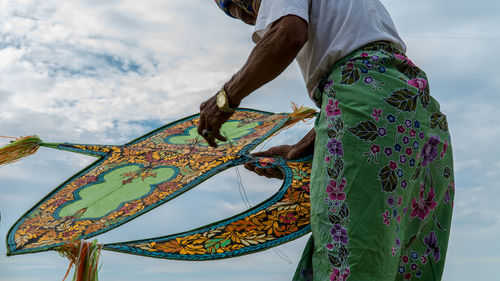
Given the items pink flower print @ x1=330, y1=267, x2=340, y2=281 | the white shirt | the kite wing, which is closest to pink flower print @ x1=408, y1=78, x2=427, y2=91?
the white shirt

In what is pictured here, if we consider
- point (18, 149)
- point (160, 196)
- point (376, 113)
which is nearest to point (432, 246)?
point (376, 113)

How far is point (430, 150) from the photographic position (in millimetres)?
1366

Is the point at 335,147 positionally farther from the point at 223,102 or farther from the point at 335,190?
the point at 223,102

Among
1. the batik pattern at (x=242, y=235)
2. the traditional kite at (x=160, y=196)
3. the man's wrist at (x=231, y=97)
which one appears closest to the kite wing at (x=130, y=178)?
the traditional kite at (x=160, y=196)

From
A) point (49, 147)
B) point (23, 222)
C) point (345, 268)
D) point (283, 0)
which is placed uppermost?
point (49, 147)

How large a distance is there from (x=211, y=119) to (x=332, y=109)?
37 cm

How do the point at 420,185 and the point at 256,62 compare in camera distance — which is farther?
the point at 420,185

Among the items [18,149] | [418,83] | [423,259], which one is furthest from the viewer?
[18,149]

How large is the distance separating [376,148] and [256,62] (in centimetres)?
40

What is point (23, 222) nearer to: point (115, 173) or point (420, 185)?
point (115, 173)

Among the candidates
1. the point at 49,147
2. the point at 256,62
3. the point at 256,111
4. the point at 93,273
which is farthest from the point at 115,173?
the point at 256,62

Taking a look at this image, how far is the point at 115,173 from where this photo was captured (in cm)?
214

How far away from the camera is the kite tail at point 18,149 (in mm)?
2090

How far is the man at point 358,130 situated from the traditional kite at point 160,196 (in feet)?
0.91
